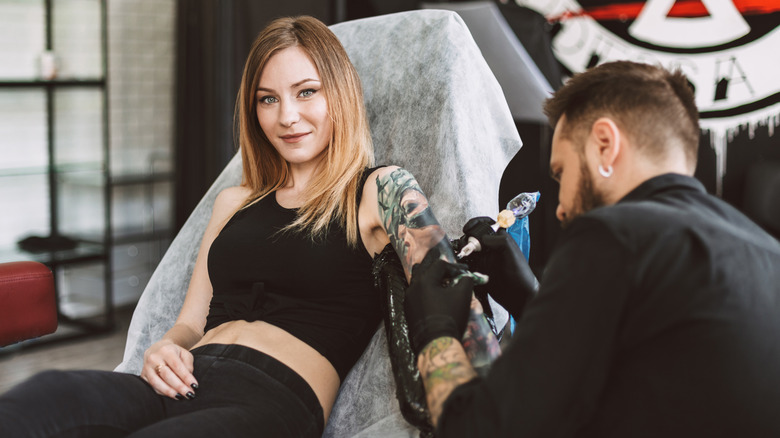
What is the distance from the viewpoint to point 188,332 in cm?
148

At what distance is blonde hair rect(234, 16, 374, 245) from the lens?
1.38 meters

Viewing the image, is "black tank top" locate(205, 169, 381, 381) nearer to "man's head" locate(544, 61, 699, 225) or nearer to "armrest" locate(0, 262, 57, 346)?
"armrest" locate(0, 262, 57, 346)

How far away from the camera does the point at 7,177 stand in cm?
326

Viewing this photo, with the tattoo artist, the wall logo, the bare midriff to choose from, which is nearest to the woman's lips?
the bare midriff

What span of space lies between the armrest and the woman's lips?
533 millimetres

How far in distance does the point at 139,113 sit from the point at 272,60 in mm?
2503

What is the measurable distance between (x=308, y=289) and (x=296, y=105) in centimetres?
40

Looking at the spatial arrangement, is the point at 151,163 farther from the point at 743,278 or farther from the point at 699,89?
the point at 743,278

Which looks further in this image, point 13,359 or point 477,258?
point 13,359

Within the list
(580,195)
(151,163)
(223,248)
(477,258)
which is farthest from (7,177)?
(580,195)

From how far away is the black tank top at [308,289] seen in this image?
1.33m

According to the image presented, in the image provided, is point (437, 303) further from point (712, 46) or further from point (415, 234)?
point (712, 46)

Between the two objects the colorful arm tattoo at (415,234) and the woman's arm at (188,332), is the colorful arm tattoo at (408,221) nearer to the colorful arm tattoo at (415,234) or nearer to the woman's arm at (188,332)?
the colorful arm tattoo at (415,234)

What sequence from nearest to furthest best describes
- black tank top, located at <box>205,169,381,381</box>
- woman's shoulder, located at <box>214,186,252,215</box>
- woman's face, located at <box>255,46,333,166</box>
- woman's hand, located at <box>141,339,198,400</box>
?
1. woman's hand, located at <box>141,339,198,400</box>
2. black tank top, located at <box>205,169,381,381</box>
3. woman's face, located at <box>255,46,333,166</box>
4. woman's shoulder, located at <box>214,186,252,215</box>
